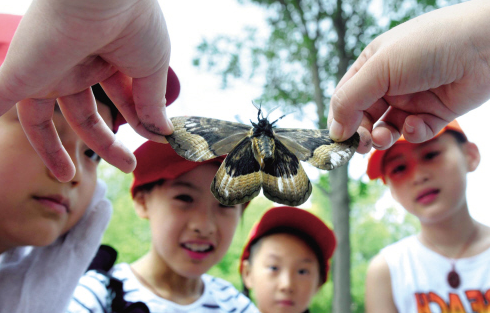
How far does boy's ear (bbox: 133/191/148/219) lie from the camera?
1716mm

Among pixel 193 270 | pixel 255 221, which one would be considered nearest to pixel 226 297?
pixel 193 270

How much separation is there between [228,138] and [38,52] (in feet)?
1.62

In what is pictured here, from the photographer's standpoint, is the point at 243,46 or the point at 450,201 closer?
the point at 450,201

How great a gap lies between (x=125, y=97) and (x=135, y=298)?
0.93 m

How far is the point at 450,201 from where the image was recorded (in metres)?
1.85

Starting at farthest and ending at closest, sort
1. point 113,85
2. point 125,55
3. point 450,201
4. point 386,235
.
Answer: point 386,235
point 450,201
point 113,85
point 125,55

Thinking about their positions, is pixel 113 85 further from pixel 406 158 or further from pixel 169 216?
pixel 406 158

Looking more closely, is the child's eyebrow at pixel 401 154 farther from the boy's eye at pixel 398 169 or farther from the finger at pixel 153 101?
the finger at pixel 153 101

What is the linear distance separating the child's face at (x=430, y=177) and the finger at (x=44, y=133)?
5.32ft

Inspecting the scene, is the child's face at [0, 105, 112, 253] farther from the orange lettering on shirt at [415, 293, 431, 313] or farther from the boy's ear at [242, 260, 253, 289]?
the orange lettering on shirt at [415, 293, 431, 313]

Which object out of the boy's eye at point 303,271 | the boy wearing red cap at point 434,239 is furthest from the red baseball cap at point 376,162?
the boy's eye at point 303,271

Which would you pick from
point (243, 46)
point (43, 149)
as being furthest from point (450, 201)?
point (243, 46)

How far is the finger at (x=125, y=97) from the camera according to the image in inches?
36.4

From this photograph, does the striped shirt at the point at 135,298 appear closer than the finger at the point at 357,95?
No
